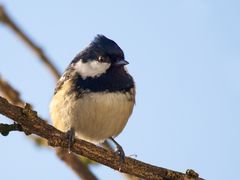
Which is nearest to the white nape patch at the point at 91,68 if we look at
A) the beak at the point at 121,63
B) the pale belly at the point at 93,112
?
the beak at the point at 121,63

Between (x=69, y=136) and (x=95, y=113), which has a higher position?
(x=95, y=113)

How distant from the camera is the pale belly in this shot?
179 inches

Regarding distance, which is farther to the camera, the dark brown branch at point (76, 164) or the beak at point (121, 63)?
the beak at point (121, 63)

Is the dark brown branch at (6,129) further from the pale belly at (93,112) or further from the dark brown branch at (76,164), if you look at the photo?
the pale belly at (93,112)

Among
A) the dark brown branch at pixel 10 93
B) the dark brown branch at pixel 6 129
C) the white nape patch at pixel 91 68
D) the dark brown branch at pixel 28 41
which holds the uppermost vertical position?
the white nape patch at pixel 91 68

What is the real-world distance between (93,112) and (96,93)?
195mm

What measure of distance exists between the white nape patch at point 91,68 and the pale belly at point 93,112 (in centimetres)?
28

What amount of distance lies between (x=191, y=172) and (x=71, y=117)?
1527 mm

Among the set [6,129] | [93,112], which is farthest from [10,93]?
[93,112]

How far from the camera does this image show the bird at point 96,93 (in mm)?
4578

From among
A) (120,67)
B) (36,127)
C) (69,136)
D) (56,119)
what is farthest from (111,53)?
(36,127)

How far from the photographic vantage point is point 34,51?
400 centimetres

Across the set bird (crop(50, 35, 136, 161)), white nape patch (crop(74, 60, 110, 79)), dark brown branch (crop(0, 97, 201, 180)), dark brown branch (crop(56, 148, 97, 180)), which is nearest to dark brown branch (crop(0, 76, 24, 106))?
dark brown branch (crop(0, 97, 201, 180))

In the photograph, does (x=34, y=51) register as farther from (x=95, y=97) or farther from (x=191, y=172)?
(x=191, y=172)
